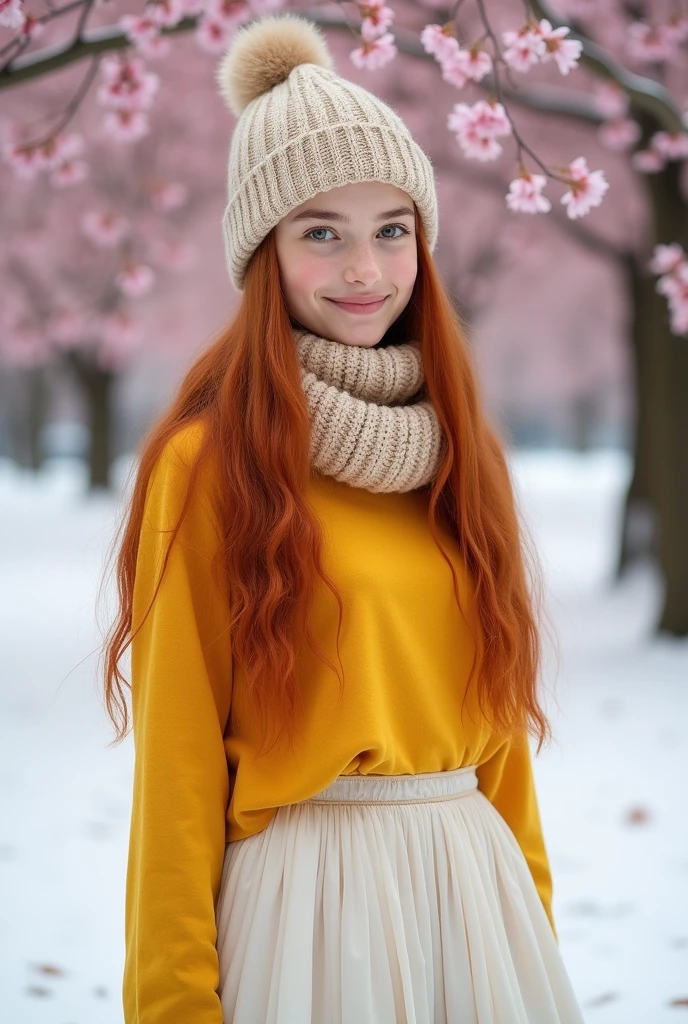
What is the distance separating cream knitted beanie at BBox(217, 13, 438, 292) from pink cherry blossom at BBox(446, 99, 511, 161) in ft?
3.25

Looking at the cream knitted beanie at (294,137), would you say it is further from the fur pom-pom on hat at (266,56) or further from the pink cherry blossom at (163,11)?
the pink cherry blossom at (163,11)

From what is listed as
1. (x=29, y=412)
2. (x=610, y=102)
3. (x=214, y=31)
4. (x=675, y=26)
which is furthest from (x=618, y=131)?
(x=29, y=412)

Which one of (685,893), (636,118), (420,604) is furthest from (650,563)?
(420,604)

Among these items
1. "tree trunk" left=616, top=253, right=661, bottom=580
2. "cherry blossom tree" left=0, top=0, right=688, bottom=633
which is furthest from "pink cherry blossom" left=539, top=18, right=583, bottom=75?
"tree trunk" left=616, top=253, right=661, bottom=580

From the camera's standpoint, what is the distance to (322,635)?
1.69 metres

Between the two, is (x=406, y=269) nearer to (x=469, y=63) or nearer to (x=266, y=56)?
(x=266, y=56)

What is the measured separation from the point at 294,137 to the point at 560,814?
3314mm

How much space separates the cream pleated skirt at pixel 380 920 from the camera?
160 centimetres

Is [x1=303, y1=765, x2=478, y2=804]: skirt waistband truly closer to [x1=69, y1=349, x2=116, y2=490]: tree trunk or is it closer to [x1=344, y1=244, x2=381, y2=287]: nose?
[x1=344, y1=244, x2=381, y2=287]: nose

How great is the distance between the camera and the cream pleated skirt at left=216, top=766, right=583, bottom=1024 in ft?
5.24

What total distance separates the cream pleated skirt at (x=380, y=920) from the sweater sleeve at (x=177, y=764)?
7 cm

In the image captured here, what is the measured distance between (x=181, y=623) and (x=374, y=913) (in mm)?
542

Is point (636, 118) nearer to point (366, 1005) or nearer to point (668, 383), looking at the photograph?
point (668, 383)

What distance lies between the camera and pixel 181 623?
5.30 ft
